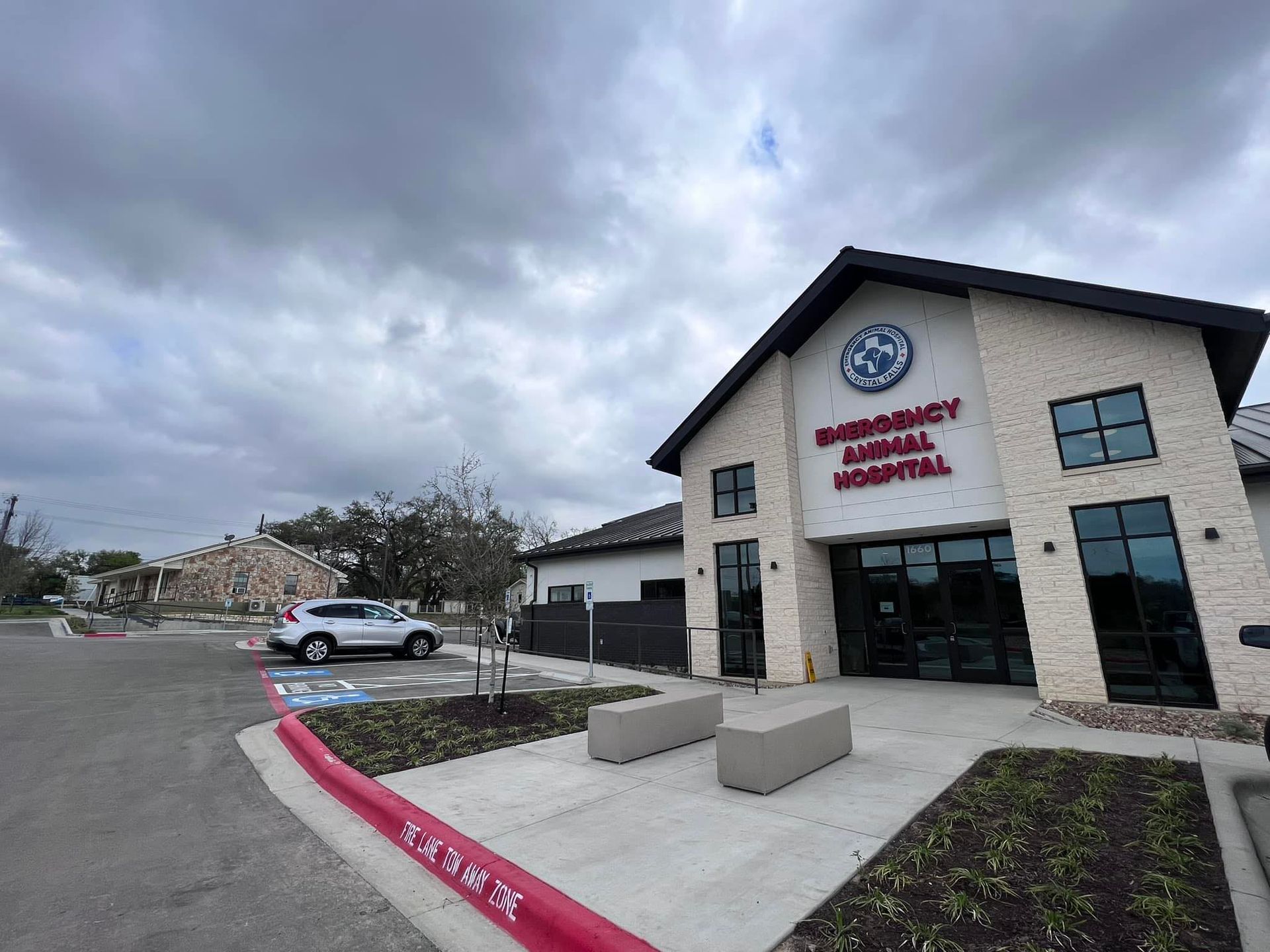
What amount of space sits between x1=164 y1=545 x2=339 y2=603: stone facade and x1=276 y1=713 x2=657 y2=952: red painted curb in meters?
41.5

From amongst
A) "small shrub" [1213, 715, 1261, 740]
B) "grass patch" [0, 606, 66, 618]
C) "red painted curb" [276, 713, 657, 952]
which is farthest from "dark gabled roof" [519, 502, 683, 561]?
"grass patch" [0, 606, 66, 618]

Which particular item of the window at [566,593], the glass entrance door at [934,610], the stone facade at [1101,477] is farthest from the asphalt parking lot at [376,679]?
the stone facade at [1101,477]

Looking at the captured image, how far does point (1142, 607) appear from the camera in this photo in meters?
8.67

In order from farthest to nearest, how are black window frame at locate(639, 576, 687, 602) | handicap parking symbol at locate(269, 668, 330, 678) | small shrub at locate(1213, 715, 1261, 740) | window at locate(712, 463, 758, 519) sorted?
black window frame at locate(639, 576, 687, 602)
window at locate(712, 463, 758, 519)
handicap parking symbol at locate(269, 668, 330, 678)
small shrub at locate(1213, 715, 1261, 740)

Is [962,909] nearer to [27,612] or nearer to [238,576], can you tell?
[238,576]

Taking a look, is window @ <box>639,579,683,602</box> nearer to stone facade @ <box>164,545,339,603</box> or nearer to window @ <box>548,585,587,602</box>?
window @ <box>548,585,587,602</box>

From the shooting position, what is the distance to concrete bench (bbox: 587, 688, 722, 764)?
607cm

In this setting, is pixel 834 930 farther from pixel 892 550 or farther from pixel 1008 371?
pixel 892 550

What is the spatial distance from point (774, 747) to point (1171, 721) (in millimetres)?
6189

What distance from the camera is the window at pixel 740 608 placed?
1296cm

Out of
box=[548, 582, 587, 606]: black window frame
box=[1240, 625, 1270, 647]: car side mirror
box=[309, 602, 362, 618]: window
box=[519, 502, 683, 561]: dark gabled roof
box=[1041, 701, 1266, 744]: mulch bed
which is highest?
box=[519, 502, 683, 561]: dark gabled roof

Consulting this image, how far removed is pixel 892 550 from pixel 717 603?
4.02m

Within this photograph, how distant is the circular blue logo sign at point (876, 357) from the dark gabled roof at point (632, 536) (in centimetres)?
588

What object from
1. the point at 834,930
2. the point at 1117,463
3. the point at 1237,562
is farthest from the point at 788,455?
the point at 834,930
